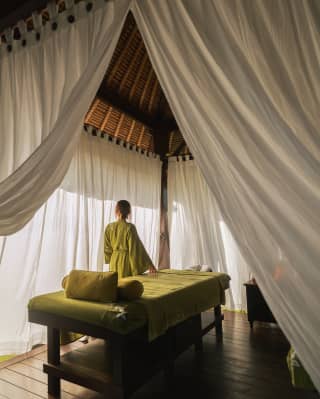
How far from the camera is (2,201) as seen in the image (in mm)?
1385

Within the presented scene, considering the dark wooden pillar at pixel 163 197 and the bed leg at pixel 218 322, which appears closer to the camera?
the bed leg at pixel 218 322

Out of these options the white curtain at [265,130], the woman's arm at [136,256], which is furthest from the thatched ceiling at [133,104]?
the white curtain at [265,130]

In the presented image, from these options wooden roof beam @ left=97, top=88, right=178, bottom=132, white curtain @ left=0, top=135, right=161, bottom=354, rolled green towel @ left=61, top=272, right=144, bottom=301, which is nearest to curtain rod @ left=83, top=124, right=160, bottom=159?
white curtain @ left=0, top=135, right=161, bottom=354

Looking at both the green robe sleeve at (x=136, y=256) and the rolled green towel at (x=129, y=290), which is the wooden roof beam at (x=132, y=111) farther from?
the rolled green towel at (x=129, y=290)

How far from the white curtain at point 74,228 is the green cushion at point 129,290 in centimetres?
81

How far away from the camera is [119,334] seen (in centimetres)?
163

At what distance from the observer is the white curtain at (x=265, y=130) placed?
2.67 feet

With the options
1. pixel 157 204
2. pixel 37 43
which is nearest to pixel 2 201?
pixel 37 43

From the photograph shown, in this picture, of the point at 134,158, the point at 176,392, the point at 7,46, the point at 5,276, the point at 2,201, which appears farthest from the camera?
the point at 134,158

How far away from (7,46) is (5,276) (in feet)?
5.35

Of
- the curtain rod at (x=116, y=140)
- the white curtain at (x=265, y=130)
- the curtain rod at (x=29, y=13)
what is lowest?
the white curtain at (x=265, y=130)

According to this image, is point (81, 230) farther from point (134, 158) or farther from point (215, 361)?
point (215, 361)

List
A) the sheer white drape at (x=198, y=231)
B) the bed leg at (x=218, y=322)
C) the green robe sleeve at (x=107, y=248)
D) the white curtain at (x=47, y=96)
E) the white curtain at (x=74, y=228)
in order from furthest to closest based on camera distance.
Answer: the sheer white drape at (x=198, y=231) → the green robe sleeve at (x=107, y=248) → the bed leg at (x=218, y=322) → the white curtain at (x=74, y=228) → the white curtain at (x=47, y=96)

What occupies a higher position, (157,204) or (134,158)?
(134,158)
